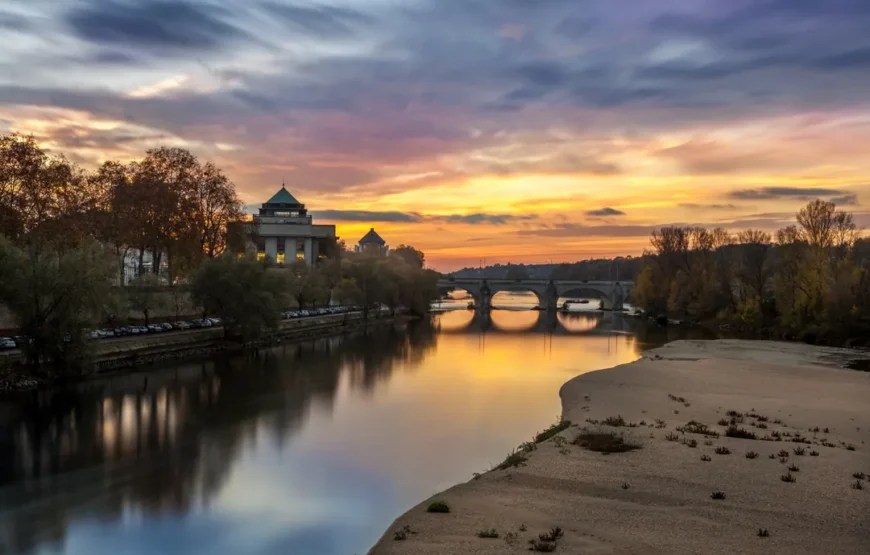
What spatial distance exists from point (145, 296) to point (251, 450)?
96.2ft

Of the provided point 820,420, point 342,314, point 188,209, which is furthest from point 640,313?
point 820,420

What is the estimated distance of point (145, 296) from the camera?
4666 cm

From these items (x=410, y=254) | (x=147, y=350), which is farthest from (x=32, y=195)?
(x=410, y=254)

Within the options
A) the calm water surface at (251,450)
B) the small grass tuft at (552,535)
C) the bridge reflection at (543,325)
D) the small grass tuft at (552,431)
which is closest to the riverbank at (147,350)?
the calm water surface at (251,450)

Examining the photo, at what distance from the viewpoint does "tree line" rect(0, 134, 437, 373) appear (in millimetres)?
31328

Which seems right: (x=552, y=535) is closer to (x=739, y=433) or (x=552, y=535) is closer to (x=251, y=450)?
(x=739, y=433)

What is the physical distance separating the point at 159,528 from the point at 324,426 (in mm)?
10096

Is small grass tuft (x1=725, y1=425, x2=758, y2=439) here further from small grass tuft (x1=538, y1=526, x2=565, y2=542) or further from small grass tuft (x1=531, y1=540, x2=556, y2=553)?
small grass tuft (x1=531, y1=540, x2=556, y2=553)

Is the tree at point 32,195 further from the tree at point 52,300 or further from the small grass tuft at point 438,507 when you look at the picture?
the small grass tuft at point 438,507

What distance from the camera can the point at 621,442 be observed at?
62.1 ft

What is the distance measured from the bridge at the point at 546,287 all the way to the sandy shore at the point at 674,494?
86723mm

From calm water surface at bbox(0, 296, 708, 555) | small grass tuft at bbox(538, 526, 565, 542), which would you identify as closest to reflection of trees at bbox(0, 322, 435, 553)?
calm water surface at bbox(0, 296, 708, 555)

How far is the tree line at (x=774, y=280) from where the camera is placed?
50531 millimetres

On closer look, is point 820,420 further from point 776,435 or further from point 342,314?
point 342,314
